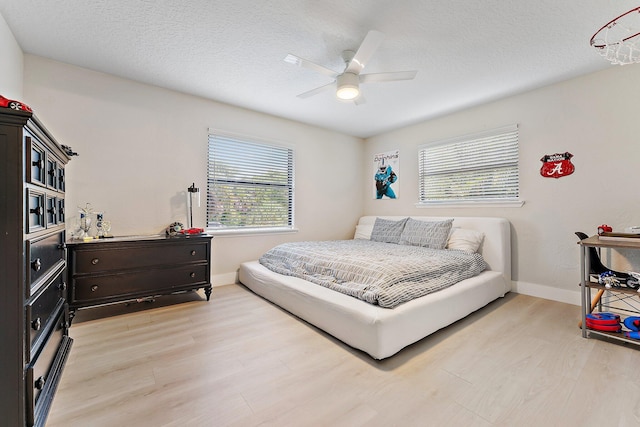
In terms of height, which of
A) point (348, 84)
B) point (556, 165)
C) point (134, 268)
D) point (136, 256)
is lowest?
point (134, 268)

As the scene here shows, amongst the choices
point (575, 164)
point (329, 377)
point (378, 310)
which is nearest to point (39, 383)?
point (329, 377)

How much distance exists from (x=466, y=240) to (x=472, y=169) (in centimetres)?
106

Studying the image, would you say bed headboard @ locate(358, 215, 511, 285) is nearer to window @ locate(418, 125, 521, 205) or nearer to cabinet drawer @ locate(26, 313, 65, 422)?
window @ locate(418, 125, 521, 205)

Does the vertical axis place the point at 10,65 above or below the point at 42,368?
above

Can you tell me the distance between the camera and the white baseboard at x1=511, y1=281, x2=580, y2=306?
9.61 feet

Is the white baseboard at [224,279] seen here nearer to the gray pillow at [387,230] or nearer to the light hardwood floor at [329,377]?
the light hardwood floor at [329,377]

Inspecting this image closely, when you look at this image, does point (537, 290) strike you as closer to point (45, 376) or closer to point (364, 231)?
point (364, 231)

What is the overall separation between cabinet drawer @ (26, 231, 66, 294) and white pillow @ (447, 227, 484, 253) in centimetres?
371

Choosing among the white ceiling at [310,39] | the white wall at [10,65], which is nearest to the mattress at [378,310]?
the white ceiling at [310,39]

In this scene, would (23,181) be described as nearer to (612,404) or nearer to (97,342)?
(97,342)

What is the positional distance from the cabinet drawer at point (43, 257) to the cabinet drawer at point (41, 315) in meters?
0.09

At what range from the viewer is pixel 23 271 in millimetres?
1089

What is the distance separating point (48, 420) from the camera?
1.31 metres

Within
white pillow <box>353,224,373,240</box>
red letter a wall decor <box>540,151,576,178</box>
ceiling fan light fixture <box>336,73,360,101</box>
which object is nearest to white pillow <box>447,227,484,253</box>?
red letter a wall decor <box>540,151,576,178</box>
